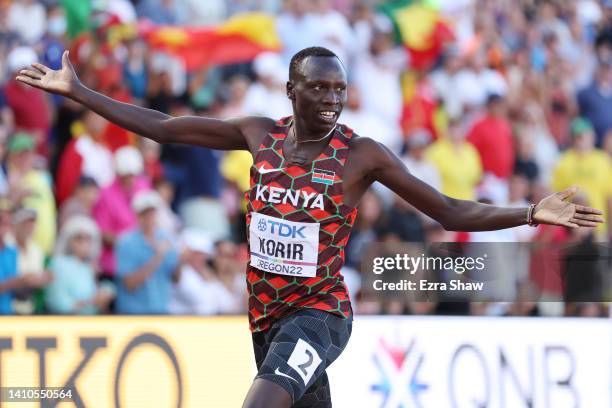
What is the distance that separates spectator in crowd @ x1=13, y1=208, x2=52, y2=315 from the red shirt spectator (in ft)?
17.6

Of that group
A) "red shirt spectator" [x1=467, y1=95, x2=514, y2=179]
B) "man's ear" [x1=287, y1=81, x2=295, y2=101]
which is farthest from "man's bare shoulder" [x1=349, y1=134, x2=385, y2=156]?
"red shirt spectator" [x1=467, y1=95, x2=514, y2=179]

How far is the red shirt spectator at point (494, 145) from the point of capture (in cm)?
1333

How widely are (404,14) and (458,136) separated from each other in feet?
7.92

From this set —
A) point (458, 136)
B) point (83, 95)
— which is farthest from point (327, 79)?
point (458, 136)

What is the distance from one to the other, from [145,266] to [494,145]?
4852mm

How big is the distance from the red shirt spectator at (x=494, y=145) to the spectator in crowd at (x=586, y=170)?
0.56 metres

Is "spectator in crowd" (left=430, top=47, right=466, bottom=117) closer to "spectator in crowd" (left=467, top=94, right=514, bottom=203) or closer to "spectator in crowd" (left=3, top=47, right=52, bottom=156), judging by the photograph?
"spectator in crowd" (left=467, top=94, right=514, bottom=203)

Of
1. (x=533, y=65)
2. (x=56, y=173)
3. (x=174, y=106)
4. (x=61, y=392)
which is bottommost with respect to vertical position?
(x=61, y=392)

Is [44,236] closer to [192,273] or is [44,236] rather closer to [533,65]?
[192,273]

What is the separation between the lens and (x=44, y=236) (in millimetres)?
10328

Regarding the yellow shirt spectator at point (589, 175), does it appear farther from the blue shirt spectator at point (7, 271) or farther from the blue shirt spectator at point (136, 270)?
the blue shirt spectator at point (7, 271)

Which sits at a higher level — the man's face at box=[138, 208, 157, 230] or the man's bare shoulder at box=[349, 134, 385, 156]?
the man's face at box=[138, 208, 157, 230]

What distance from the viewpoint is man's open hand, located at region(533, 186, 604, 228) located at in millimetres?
5812

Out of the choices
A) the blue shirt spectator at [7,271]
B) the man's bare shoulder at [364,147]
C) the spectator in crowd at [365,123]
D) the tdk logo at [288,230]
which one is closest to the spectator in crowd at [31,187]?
the blue shirt spectator at [7,271]
